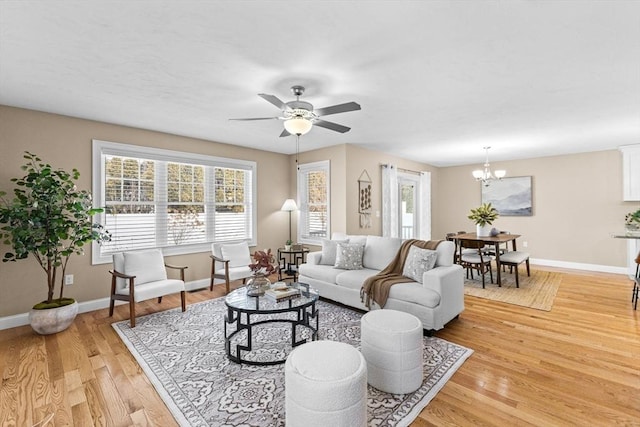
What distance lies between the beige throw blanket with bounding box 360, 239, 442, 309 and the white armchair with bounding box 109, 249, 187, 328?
244 centimetres

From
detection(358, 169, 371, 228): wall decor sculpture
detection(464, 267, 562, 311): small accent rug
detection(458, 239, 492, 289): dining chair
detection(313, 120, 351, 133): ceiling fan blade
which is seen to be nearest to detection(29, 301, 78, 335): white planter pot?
detection(313, 120, 351, 133): ceiling fan blade

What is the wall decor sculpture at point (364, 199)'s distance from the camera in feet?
19.1

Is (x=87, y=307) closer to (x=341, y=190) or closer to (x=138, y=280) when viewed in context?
(x=138, y=280)

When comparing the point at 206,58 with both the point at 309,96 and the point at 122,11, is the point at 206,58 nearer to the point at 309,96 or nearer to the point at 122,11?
the point at 122,11

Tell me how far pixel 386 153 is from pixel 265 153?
8.80ft

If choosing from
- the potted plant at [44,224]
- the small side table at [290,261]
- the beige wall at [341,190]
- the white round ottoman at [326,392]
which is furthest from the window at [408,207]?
the potted plant at [44,224]

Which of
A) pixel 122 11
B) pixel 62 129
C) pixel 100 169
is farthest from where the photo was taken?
pixel 100 169

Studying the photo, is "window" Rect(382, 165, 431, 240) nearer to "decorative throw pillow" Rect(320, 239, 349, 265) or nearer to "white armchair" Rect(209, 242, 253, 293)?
"decorative throw pillow" Rect(320, 239, 349, 265)

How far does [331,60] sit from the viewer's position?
2.46 meters

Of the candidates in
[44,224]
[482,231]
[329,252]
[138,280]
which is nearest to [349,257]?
[329,252]

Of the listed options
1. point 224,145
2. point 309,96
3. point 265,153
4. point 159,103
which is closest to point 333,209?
point 265,153

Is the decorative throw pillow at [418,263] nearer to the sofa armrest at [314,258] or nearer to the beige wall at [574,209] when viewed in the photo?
the sofa armrest at [314,258]

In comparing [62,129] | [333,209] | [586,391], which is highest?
[62,129]

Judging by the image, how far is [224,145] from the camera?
5465mm
